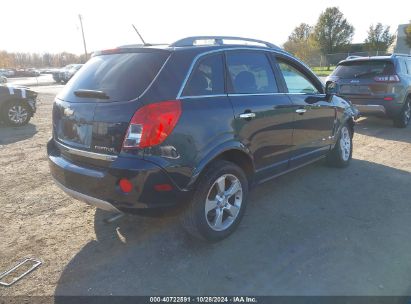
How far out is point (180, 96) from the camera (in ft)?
9.98

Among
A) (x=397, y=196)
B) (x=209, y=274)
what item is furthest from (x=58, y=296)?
(x=397, y=196)

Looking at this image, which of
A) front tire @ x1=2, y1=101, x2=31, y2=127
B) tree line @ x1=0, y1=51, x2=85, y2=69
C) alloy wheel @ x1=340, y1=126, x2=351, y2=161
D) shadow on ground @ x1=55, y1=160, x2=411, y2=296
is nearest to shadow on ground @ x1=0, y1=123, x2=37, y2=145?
front tire @ x1=2, y1=101, x2=31, y2=127

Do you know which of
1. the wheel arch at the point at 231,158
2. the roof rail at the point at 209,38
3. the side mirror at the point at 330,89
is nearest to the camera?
the wheel arch at the point at 231,158

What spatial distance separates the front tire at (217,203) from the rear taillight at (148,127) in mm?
592

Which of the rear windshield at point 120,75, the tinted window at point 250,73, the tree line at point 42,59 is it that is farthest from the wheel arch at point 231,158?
the tree line at point 42,59

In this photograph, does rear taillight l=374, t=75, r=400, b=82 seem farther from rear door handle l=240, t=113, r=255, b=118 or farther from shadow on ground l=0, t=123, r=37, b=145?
shadow on ground l=0, t=123, r=37, b=145

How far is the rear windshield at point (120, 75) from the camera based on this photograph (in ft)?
9.87

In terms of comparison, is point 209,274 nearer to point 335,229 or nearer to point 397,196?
point 335,229

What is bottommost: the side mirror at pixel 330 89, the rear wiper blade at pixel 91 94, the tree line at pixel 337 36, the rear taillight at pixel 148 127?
the rear taillight at pixel 148 127

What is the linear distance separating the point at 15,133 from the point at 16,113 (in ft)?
3.71

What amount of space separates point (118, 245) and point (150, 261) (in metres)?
0.44

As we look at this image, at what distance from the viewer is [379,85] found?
8.33 meters

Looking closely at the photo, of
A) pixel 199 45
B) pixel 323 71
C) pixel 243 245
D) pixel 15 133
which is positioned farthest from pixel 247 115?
pixel 323 71

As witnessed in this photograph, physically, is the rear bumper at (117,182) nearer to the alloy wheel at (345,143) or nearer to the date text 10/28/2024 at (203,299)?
the date text 10/28/2024 at (203,299)
